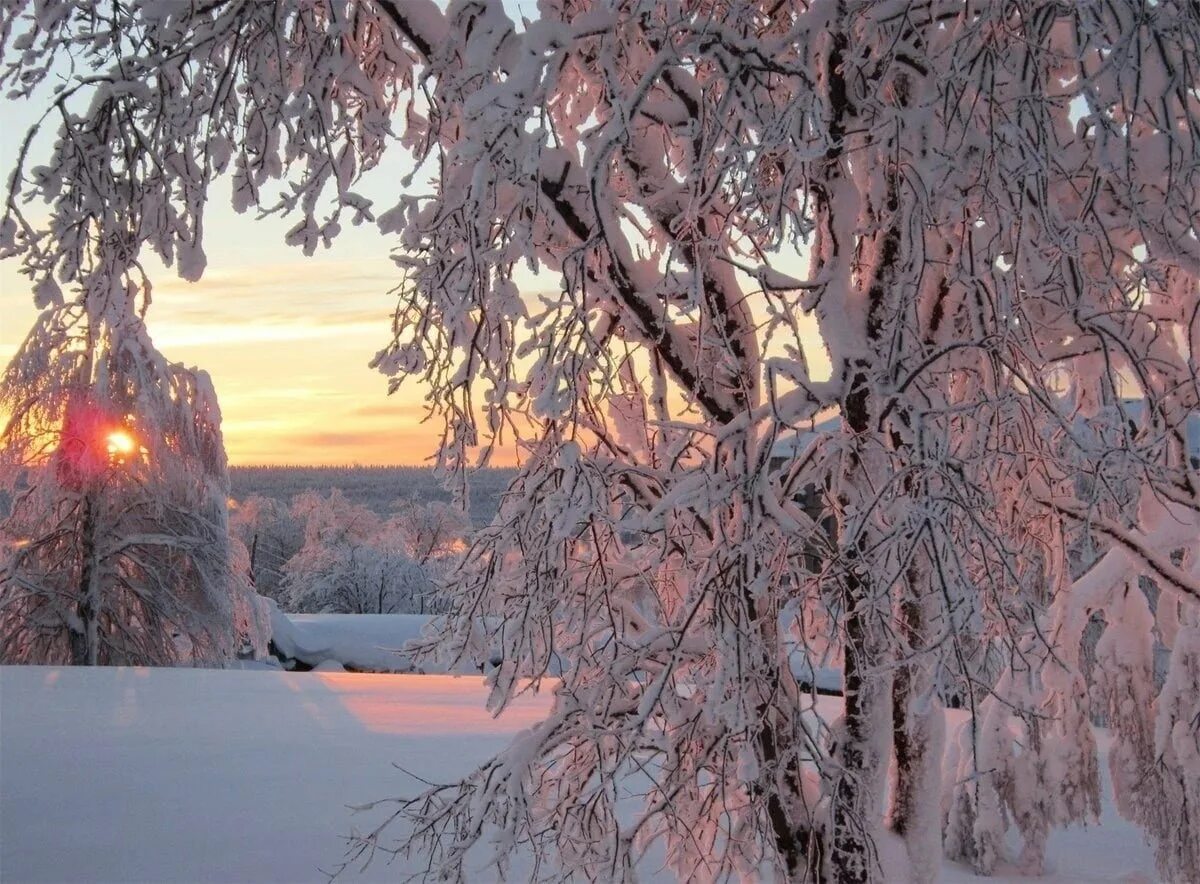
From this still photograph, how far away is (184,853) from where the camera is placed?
5977mm

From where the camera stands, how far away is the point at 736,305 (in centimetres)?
397

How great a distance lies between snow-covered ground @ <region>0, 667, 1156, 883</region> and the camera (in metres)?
5.93

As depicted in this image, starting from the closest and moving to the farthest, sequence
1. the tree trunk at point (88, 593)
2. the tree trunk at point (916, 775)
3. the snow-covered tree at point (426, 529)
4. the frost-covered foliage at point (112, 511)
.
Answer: the tree trunk at point (916, 775)
the frost-covered foliage at point (112, 511)
the tree trunk at point (88, 593)
the snow-covered tree at point (426, 529)

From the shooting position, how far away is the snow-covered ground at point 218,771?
19.5ft

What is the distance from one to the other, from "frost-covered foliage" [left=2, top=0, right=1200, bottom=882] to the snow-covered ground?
1.25m

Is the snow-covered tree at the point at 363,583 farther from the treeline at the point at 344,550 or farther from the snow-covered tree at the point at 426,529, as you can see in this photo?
the snow-covered tree at the point at 426,529

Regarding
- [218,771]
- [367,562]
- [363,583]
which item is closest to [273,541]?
[367,562]

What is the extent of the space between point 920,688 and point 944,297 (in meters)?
1.51

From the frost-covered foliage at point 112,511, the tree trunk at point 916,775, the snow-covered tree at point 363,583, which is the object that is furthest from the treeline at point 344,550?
the tree trunk at point 916,775

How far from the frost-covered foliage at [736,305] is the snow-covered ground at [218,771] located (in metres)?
1.25

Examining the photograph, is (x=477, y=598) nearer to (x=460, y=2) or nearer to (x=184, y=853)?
(x=460, y=2)

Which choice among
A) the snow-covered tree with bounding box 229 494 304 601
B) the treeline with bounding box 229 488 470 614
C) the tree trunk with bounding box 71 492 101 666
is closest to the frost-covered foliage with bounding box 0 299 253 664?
the tree trunk with bounding box 71 492 101 666

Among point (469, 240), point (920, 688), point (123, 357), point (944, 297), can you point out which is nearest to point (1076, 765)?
point (920, 688)

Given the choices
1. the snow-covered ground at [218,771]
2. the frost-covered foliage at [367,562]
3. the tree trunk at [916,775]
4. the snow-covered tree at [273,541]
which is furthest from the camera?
the snow-covered tree at [273,541]
